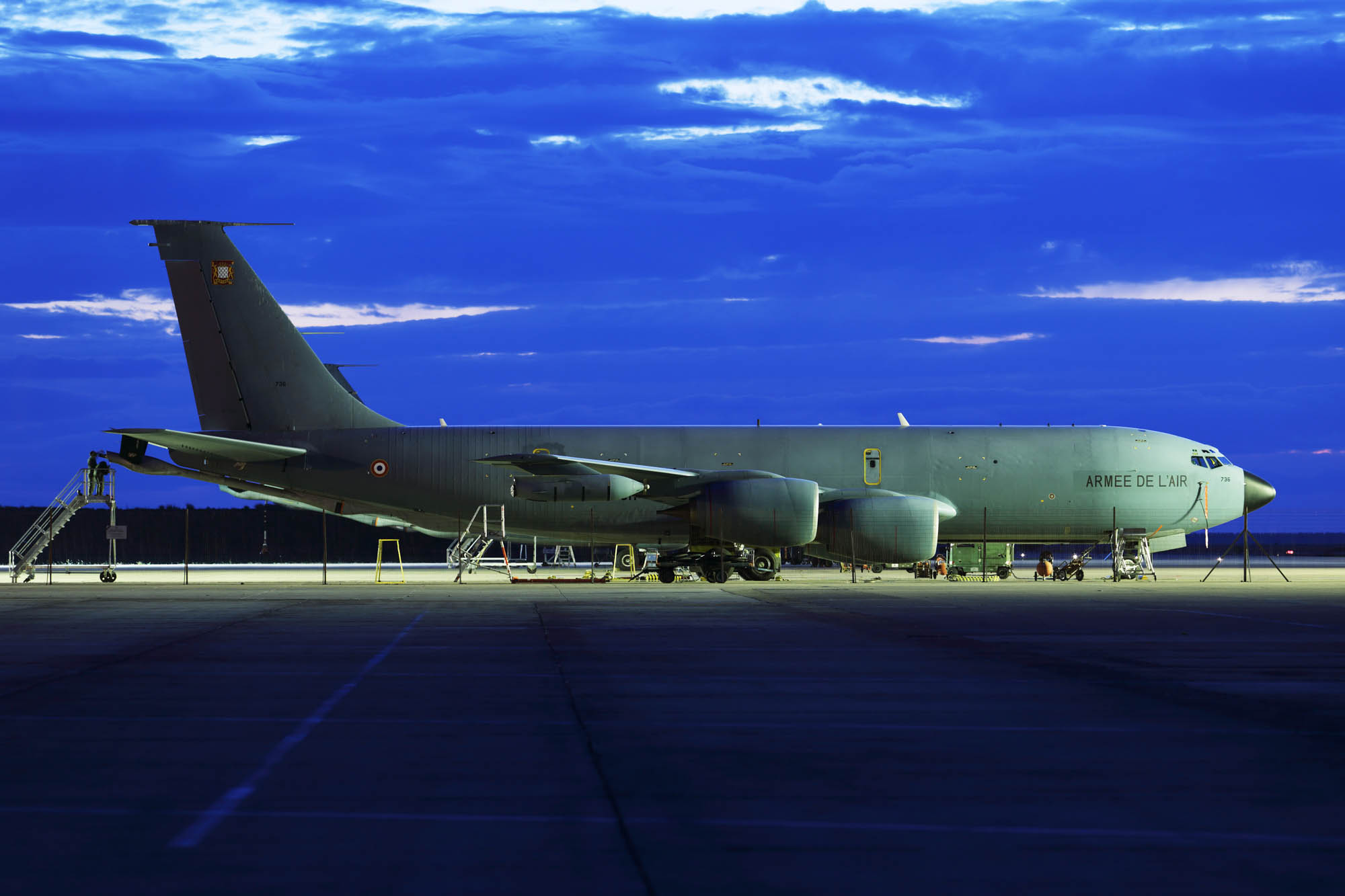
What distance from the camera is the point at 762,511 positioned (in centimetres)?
3291

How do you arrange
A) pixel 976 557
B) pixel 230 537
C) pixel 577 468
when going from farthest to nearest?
pixel 230 537
pixel 976 557
pixel 577 468

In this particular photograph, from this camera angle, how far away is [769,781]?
7.23 m

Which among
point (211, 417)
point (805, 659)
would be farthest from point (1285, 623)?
point (211, 417)

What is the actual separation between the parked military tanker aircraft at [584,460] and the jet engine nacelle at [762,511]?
767 mm

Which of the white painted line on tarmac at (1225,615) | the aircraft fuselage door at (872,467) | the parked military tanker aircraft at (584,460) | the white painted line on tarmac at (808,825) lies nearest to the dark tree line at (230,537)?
the parked military tanker aircraft at (584,460)

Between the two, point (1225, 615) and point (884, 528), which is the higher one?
point (884, 528)

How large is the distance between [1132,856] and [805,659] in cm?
885

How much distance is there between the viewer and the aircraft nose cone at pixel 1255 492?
37.6 meters

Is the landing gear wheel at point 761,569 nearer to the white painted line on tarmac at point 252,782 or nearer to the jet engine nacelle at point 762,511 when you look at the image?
the jet engine nacelle at point 762,511

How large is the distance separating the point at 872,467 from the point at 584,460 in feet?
25.9

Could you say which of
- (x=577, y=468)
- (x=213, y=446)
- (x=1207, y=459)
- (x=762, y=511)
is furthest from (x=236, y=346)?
(x=1207, y=459)

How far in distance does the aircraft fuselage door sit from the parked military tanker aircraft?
41mm

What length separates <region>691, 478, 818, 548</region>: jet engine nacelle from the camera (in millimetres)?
32906

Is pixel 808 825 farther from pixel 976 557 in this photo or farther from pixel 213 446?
pixel 976 557
